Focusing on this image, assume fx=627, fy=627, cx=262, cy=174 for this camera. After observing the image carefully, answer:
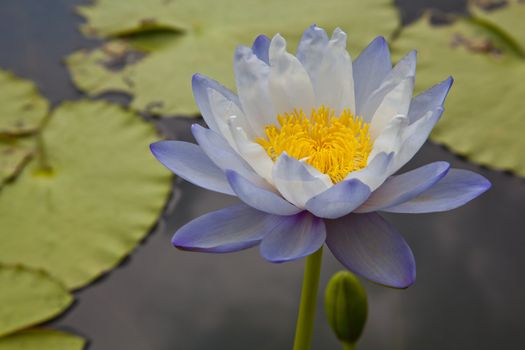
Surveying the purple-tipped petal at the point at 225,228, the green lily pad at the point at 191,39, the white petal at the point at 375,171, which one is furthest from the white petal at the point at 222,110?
the green lily pad at the point at 191,39

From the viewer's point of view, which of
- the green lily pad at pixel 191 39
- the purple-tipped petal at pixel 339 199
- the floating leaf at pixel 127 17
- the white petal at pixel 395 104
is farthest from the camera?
the floating leaf at pixel 127 17

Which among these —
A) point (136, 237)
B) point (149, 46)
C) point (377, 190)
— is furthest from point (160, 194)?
point (377, 190)

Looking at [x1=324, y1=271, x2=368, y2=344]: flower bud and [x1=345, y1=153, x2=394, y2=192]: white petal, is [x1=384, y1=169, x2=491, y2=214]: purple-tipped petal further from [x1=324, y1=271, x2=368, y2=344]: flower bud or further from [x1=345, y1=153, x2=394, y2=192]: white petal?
[x1=324, y1=271, x2=368, y2=344]: flower bud

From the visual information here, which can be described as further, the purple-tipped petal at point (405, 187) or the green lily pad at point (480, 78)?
the green lily pad at point (480, 78)

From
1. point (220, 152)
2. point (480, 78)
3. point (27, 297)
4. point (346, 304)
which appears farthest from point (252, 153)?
point (480, 78)

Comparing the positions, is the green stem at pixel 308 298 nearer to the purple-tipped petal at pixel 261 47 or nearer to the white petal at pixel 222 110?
the white petal at pixel 222 110
